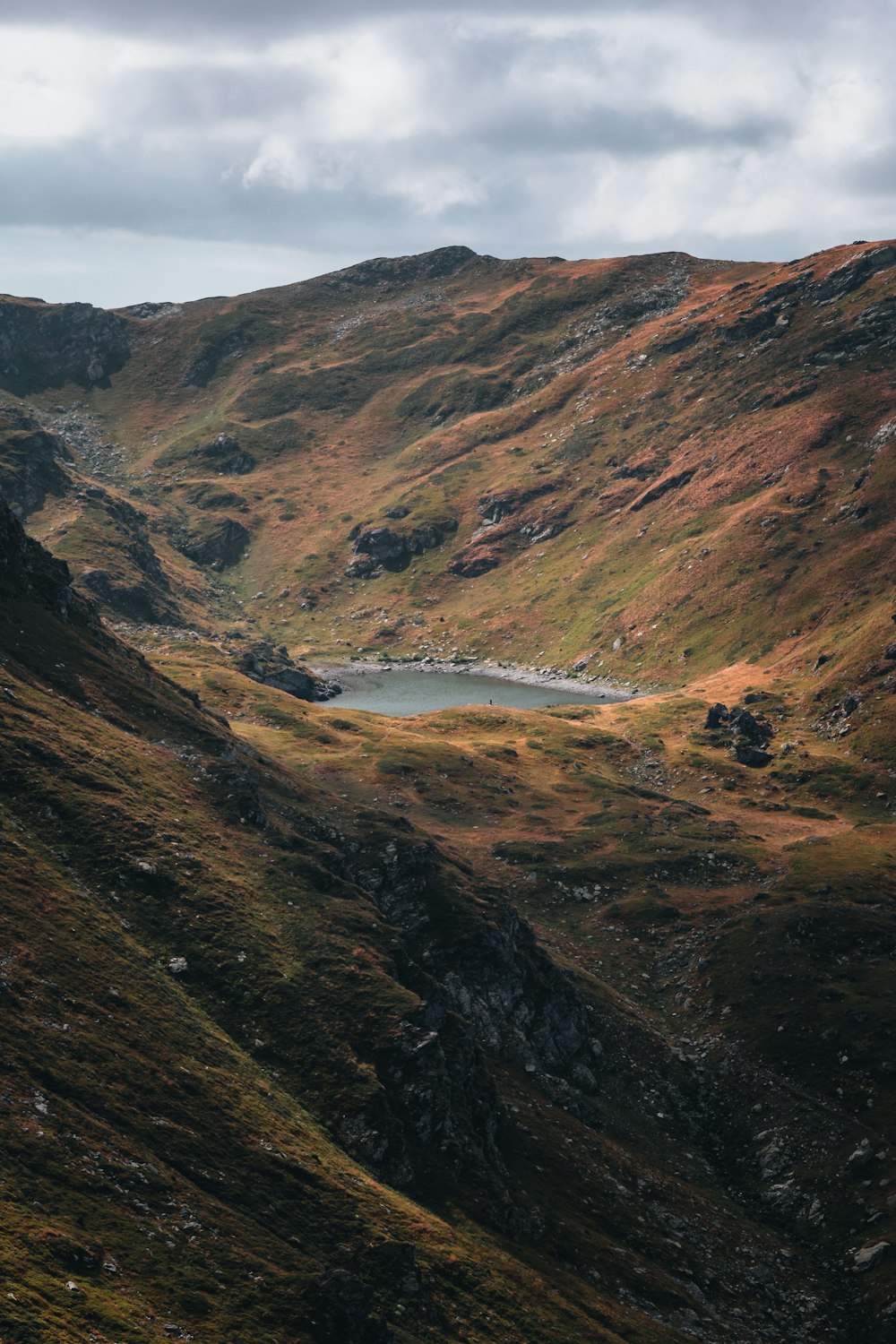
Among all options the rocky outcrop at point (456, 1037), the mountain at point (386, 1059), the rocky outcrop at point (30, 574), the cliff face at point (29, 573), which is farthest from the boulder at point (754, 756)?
the cliff face at point (29, 573)

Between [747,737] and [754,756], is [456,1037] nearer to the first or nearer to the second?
[754,756]

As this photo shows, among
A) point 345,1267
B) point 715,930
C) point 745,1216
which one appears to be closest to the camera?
point 345,1267

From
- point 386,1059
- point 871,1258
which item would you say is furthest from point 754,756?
point 386,1059

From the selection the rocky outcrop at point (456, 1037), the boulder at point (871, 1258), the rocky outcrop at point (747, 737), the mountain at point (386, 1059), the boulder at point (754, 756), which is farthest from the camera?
the rocky outcrop at point (747, 737)

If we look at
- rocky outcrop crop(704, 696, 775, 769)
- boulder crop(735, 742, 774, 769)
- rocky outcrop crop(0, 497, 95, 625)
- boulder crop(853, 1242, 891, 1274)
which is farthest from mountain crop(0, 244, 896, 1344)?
rocky outcrop crop(704, 696, 775, 769)

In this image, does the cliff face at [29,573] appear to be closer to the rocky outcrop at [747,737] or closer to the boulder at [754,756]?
the boulder at [754,756]

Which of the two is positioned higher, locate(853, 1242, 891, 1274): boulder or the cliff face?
the cliff face

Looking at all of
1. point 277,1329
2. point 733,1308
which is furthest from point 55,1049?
point 733,1308

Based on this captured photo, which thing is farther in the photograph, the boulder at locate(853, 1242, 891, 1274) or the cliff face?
the cliff face

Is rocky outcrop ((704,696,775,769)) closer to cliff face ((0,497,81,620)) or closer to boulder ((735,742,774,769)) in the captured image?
boulder ((735,742,774,769))

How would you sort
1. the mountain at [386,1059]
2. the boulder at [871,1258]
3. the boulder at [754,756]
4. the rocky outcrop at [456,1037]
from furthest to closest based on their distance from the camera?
the boulder at [754,756], the boulder at [871,1258], the rocky outcrop at [456,1037], the mountain at [386,1059]

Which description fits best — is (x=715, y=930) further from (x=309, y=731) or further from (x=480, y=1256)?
(x=309, y=731)
